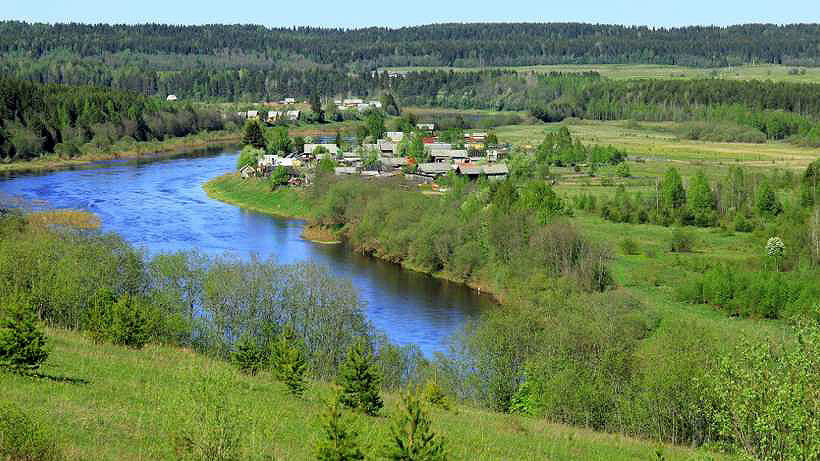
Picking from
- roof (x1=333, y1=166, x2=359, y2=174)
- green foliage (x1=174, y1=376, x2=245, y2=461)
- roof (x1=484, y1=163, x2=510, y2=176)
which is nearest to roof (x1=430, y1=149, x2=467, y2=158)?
roof (x1=484, y1=163, x2=510, y2=176)

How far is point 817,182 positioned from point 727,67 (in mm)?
111394

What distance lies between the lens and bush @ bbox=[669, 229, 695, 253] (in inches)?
1613

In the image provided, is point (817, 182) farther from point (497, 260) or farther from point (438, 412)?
point (438, 412)

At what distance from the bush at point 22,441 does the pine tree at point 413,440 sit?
11.6ft

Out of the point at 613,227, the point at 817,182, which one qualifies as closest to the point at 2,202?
the point at 613,227

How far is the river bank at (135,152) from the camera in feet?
225

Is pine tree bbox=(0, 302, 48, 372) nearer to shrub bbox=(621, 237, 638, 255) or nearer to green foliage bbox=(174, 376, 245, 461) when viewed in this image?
green foliage bbox=(174, 376, 245, 461)

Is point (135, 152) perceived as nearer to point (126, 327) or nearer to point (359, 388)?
point (126, 327)

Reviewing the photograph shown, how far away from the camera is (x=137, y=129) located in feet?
277

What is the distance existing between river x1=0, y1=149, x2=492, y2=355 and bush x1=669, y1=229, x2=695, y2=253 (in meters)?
8.96

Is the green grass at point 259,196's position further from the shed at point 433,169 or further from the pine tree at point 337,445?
the pine tree at point 337,445

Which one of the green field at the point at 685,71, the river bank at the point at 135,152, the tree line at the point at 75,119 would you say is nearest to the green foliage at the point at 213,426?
the river bank at the point at 135,152

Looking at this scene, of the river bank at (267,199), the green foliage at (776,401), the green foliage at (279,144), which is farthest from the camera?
the green foliage at (279,144)

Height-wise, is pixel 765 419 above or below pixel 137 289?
above
